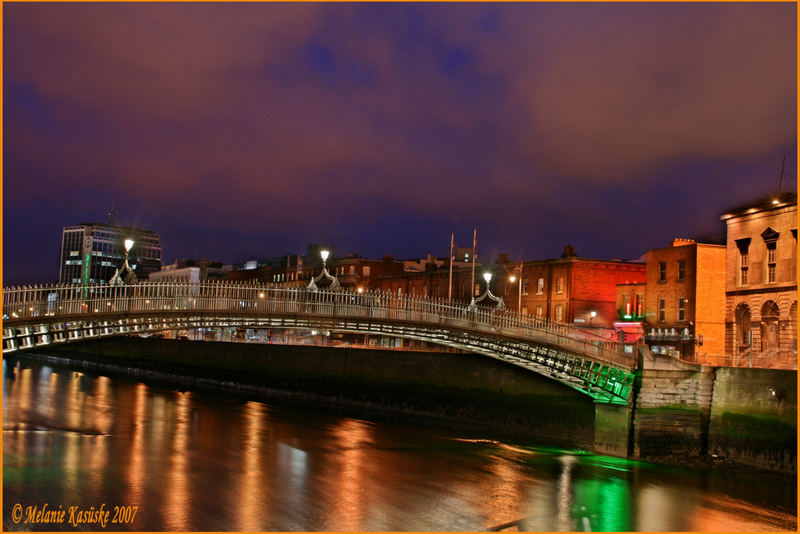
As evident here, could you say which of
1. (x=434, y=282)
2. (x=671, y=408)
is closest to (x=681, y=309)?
(x=671, y=408)

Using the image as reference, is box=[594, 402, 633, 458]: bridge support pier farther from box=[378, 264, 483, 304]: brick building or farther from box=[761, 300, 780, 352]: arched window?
box=[378, 264, 483, 304]: brick building

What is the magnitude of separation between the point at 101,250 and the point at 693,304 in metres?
138

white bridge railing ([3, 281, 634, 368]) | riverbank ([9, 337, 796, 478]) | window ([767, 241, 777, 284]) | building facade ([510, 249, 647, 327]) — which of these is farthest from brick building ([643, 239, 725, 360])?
white bridge railing ([3, 281, 634, 368])

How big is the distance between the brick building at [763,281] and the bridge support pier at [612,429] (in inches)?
323

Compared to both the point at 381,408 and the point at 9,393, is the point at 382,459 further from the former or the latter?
the point at 9,393

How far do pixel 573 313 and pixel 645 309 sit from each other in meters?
7.84

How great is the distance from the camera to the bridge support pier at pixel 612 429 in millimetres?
32688

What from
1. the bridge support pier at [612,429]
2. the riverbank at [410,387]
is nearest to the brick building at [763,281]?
the bridge support pier at [612,429]

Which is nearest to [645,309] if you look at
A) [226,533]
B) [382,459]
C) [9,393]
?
[382,459]

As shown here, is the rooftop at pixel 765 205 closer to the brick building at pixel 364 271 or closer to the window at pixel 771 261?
the window at pixel 771 261

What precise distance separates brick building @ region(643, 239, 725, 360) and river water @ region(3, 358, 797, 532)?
15.2 m

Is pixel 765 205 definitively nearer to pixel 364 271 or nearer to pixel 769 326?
pixel 769 326

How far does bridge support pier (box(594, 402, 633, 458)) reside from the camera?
32688mm

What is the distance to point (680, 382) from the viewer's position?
1281 inches
